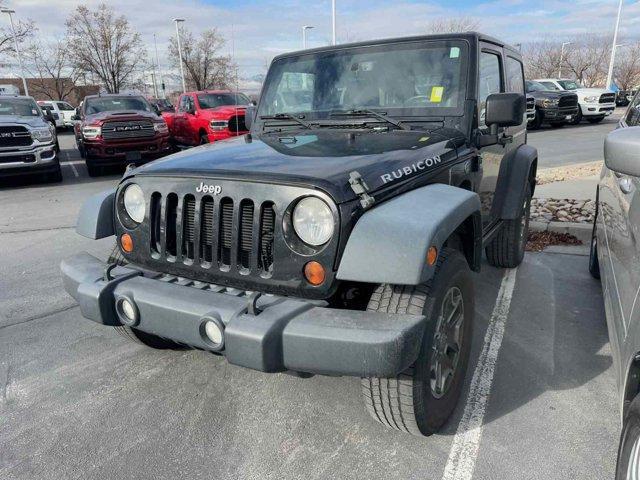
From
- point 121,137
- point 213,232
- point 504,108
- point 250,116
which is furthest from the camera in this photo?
point 121,137

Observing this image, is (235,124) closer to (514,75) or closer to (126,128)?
(514,75)

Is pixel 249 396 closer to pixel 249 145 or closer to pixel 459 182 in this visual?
pixel 249 145

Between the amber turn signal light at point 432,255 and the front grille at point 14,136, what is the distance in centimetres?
1011

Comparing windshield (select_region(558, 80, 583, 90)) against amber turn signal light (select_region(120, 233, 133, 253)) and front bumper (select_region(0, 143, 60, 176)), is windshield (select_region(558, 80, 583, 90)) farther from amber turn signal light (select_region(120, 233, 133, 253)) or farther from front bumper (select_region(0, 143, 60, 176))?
amber turn signal light (select_region(120, 233, 133, 253))

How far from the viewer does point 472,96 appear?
3311 mm

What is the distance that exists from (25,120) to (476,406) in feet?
34.5

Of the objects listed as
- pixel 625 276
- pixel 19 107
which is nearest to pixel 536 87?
pixel 19 107

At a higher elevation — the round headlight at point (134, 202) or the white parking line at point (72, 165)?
the round headlight at point (134, 202)

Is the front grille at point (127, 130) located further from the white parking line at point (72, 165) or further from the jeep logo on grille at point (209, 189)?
the jeep logo on grille at point (209, 189)

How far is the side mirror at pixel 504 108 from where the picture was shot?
10.4ft

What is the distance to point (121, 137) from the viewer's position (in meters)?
11.2

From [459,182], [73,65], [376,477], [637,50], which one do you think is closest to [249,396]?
[376,477]

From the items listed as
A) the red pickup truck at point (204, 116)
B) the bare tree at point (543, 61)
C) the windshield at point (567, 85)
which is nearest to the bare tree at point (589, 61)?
the bare tree at point (543, 61)

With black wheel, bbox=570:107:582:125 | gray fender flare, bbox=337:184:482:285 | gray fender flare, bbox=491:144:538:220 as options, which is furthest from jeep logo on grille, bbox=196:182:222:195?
black wheel, bbox=570:107:582:125
